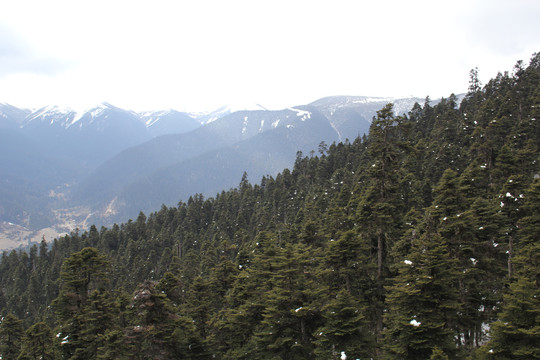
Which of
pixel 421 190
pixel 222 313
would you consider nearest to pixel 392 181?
pixel 222 313

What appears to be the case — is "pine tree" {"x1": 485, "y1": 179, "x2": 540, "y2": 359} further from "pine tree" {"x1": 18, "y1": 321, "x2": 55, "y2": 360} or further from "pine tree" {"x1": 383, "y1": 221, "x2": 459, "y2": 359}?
"pine tree" {"x1": 18, "y1": 321, "x2": 55, "y2": 360}

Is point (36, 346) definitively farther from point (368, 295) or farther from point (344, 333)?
point (368, 295)

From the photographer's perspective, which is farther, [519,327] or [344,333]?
[344,333]

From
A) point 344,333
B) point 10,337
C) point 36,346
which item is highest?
point 344,333

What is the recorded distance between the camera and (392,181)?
23.0 metres

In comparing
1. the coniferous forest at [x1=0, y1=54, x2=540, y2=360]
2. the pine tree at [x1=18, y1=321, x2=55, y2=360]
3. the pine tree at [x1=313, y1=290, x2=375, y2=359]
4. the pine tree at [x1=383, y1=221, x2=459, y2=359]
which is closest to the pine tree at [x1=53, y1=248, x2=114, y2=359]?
the coniferous forest at [x1=0, y1=54, x2=540, y2=360]

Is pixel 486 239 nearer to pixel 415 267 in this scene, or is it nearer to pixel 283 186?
pixel 415 267

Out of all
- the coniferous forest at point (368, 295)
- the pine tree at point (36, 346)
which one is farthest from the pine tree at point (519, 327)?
the pine tree at point (36, 346)

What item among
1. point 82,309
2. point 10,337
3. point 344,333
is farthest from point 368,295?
point 10,337

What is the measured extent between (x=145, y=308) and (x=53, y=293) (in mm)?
90626

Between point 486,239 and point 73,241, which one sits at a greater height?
point 486,239

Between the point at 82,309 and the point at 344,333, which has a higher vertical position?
the point at 344,333

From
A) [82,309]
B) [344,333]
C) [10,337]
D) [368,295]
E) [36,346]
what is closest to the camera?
[344,333]

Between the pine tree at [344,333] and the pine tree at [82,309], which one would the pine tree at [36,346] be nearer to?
the pine tree at [82,309]
